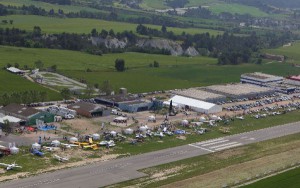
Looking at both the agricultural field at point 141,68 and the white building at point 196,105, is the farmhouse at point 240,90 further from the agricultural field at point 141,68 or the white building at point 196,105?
the white building at point 196,105

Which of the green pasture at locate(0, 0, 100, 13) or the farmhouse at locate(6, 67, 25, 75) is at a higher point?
the green pasture at locate(0, 0, 100, 13)

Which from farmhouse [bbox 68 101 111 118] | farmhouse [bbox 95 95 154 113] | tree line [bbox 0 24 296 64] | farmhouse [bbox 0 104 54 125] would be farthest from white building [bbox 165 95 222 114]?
tree line [bbox 0 24 296 64]

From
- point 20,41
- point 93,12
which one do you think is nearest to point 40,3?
point 93,12

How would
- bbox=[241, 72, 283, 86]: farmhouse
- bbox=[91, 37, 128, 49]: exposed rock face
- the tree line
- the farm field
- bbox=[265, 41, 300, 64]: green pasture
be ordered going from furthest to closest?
the farm field
bbox=[265, 41, 300, 64]: green pasture
bbox=[91, 37, 128, 49]: exposed rock face
the tree line
bbox=[241, 72, 283, 86]: farmhouse

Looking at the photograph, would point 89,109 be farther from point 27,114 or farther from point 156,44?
point 156,44

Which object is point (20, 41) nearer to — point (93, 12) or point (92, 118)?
point (92, 118)

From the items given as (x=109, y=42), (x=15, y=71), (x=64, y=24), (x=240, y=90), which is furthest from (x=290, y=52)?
(x=15, y=71)

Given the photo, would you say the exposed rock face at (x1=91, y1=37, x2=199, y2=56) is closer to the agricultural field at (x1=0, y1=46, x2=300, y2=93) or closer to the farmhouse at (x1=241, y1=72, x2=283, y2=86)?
the agricultural field at (x1=0, y1=46, x2=300, y2=93)
